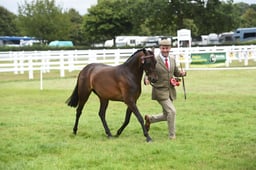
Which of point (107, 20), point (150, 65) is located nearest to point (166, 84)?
point (150, 65)

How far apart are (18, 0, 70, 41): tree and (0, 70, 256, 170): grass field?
47701 mm

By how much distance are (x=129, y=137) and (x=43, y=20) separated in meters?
54.6

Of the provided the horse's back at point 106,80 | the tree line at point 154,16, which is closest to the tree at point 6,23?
the tree line at point 154,16

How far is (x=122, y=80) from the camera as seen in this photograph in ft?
28.1

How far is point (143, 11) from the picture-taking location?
6262 cm

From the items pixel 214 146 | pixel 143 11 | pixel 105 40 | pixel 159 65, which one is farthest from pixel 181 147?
pixel 105 40

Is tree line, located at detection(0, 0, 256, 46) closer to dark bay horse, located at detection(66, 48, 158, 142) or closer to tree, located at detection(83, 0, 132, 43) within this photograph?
tree, located at detection(83, 0, 132, 43)

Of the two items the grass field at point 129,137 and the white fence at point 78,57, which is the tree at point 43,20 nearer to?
the white fence at point 78,57

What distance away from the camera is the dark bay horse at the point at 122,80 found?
8.26m

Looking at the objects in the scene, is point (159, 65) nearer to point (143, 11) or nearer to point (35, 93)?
point (35, 93)

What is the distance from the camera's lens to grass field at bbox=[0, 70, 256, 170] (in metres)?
6.80

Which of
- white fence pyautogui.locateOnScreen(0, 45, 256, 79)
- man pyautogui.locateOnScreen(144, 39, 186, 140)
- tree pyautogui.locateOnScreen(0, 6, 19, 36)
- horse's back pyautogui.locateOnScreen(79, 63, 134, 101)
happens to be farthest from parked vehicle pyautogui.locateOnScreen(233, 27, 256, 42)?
man pyautogui.locateOnScreen(144, 39, 186, 140)

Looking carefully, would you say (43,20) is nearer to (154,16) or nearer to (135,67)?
(154,16)

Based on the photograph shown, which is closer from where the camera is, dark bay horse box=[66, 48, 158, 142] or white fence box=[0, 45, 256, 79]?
dark bay horse box=[66, 48, 158, 142]
